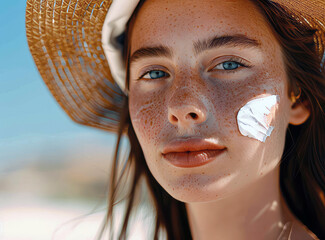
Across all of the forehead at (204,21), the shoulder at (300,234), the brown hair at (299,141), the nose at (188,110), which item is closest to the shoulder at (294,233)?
the shoulder at (300,234)

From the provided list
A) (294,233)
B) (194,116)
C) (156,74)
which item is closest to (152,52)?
Answer: (156,74)

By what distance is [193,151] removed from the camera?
1.25 metres

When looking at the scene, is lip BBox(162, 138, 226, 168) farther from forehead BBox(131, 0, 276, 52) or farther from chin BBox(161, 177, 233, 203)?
forehead BBox(131, 0, 276, 52)

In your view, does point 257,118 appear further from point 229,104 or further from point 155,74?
point 155,74

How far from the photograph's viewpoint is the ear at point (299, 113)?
1.46 m

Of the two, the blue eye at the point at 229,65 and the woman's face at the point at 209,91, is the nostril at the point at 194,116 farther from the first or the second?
the blue eye at the point at 229,65

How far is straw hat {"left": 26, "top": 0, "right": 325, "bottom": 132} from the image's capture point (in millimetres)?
1732

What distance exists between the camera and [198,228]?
153 centimetres

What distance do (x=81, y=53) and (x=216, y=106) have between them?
94cm

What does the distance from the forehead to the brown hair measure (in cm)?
7

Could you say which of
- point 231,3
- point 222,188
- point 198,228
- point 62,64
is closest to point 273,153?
point 222,188

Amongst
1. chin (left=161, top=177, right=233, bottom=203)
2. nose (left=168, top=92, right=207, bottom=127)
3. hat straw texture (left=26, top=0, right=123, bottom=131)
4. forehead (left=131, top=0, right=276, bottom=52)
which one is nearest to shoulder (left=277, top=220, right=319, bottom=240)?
chin (left=161, top=177, right=233, bottom=203)

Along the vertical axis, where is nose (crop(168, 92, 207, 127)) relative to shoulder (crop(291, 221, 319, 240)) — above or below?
above

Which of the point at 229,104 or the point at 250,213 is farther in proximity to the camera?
the point at 250,213
